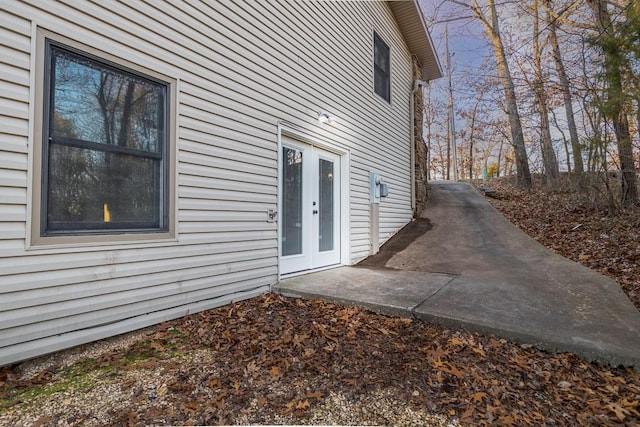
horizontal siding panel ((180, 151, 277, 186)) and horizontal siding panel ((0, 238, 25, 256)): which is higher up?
horizontal siding panel ((180, 151, 277, 186))

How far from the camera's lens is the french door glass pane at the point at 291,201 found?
4527 mm

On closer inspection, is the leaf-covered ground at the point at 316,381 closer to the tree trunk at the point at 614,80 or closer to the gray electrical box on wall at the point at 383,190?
the gray electrical box on wall at the point at 383,190

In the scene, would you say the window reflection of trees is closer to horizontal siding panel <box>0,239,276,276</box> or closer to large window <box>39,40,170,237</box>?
large window <box>39,40,170,237</box>

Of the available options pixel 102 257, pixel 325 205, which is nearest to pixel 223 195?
pixel 102 257

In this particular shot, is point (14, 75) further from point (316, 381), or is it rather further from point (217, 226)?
point (316, 381)

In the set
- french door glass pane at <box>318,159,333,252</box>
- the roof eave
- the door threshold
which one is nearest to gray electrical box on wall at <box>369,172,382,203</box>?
french door glass pane at <box>318,159,333,252</box>

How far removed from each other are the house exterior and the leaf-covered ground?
0.45m

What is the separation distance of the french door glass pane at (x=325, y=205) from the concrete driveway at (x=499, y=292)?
19.5 inches

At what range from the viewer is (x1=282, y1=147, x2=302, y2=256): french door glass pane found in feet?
14.9

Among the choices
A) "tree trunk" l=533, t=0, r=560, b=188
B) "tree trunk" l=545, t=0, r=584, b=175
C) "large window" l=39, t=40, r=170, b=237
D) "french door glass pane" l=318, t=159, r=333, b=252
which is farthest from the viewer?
"tree trunk" l=533, t=0, r=560, b=188

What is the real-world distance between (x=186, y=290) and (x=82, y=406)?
140cm

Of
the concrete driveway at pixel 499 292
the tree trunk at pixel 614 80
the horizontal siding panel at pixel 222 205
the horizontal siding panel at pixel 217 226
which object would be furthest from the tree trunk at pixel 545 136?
the horizontal siding panel at pixel 217 226

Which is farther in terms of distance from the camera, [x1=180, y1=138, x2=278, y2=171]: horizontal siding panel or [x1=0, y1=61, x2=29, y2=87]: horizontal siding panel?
[x1=180, y1=138, x2=278, y2=171]: horizontal siding panel

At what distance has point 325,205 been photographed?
5.38 metres
